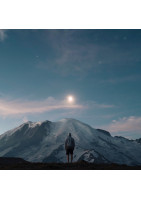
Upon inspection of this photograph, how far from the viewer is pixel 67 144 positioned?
24.2 m
